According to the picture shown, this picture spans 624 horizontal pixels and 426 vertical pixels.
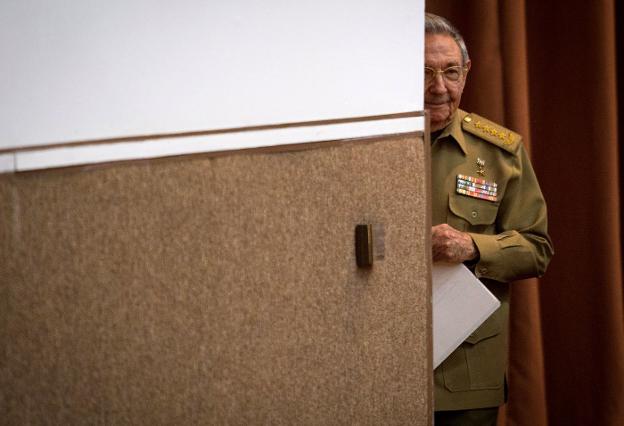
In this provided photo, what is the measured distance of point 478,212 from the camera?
6.07 feet

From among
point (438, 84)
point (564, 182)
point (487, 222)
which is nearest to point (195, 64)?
point (438, 84)

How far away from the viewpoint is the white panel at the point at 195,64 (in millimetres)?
966

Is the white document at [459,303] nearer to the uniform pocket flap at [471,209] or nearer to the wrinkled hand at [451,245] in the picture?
the wrinkled hand at [451,245]

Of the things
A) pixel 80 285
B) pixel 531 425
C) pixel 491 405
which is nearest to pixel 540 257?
pixel 491 405

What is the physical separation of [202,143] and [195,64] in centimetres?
10

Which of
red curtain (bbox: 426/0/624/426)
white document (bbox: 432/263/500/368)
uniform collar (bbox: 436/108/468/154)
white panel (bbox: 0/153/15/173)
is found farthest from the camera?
red curtain (bbox: 426/0/624/426)

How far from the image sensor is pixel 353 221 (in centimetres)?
124

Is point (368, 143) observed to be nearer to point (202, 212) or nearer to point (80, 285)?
point (202, 212)

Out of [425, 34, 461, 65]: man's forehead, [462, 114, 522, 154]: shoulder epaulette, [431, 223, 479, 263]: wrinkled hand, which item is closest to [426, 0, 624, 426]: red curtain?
[462, 114, 522, 154]: shoulder epaulette

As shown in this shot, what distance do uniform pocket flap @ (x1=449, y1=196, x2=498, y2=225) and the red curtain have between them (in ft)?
2.51

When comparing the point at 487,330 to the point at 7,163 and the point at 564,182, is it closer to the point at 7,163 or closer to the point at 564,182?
the point at 564,182

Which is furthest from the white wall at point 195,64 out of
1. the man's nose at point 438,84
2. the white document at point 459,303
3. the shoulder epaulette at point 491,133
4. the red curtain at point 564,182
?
the red curtain at point 564,182

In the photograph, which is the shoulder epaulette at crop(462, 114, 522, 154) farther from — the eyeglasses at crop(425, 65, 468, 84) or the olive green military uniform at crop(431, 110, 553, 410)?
the eyeglasses at crop(425, 65, 468, 84)

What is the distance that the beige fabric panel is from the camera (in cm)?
99
